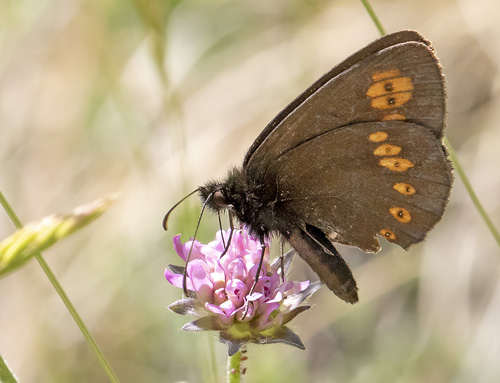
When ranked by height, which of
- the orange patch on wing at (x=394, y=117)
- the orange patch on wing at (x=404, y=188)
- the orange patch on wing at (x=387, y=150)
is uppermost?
the orange patch on wing at (x=394, y=117)

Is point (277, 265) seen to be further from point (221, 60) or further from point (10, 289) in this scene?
point (221, 60)

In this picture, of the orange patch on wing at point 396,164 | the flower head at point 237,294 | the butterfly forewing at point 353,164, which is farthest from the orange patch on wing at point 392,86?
the flower head at point 237,294

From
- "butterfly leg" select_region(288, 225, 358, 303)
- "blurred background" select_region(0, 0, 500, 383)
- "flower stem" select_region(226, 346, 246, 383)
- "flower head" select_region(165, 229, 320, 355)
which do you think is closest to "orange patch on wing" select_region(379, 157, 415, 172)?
"butterfly leg" select_region(288, 225, 358, 303)

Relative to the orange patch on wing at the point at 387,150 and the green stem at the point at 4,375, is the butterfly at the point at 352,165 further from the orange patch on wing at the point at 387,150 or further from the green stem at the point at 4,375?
the green stem at the point at 4,375

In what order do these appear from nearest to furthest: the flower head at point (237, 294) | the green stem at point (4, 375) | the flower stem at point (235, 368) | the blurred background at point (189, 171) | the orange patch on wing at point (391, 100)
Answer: the green stem at point (4, 375), the flower stem at point (235, 368), the flower head at point (237, 294), the orange patch on wing at point (391, 100), the blurred background at point (189, 171)

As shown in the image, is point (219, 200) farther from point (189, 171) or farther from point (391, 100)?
point (189, 171)

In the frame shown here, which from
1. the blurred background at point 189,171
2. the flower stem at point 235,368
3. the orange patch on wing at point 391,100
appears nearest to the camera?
the flower stem at point 235,368

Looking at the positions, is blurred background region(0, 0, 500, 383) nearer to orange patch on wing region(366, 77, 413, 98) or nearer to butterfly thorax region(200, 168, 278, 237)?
butterfly thorax region(200, 168, 278, 237)
